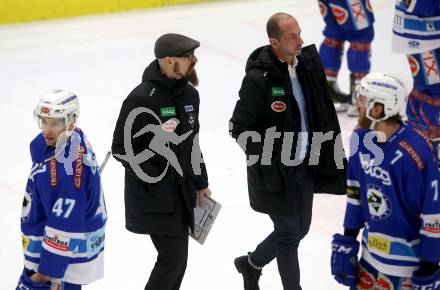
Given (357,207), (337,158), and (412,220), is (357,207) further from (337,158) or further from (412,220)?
(337,158)

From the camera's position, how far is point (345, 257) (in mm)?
3648

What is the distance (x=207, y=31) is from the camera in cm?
970

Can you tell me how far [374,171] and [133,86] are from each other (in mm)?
4912

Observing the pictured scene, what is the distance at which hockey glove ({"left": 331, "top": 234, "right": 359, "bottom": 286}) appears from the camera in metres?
3.64

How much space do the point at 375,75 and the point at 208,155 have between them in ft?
10.4

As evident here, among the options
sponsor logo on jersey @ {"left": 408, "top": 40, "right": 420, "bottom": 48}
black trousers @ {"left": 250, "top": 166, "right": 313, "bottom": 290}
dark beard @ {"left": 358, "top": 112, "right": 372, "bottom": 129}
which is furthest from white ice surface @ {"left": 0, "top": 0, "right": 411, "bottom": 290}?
dark beard @ {"left": 358, "top": 112, "right": 372, "bottom": 129}

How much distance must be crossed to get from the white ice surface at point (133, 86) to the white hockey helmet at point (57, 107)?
1.46 m

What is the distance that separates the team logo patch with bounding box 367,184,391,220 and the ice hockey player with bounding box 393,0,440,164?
223 cm

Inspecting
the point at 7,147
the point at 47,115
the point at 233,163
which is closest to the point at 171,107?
the point at 47,115

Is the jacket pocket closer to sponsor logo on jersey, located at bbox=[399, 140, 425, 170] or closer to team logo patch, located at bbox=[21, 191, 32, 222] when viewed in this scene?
team logo patch, located at bbox=[21, 191, 32, 222]

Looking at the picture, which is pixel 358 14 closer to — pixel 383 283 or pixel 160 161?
pixel 160 161

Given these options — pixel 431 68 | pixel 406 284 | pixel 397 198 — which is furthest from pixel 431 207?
pixel 431 68

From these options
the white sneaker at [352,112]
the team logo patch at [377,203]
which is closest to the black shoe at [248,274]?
the team logo patch at [377,203]

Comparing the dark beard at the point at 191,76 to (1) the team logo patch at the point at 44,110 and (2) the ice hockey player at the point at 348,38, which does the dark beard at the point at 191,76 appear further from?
(2) the ice hockey player at the point at 348,38
